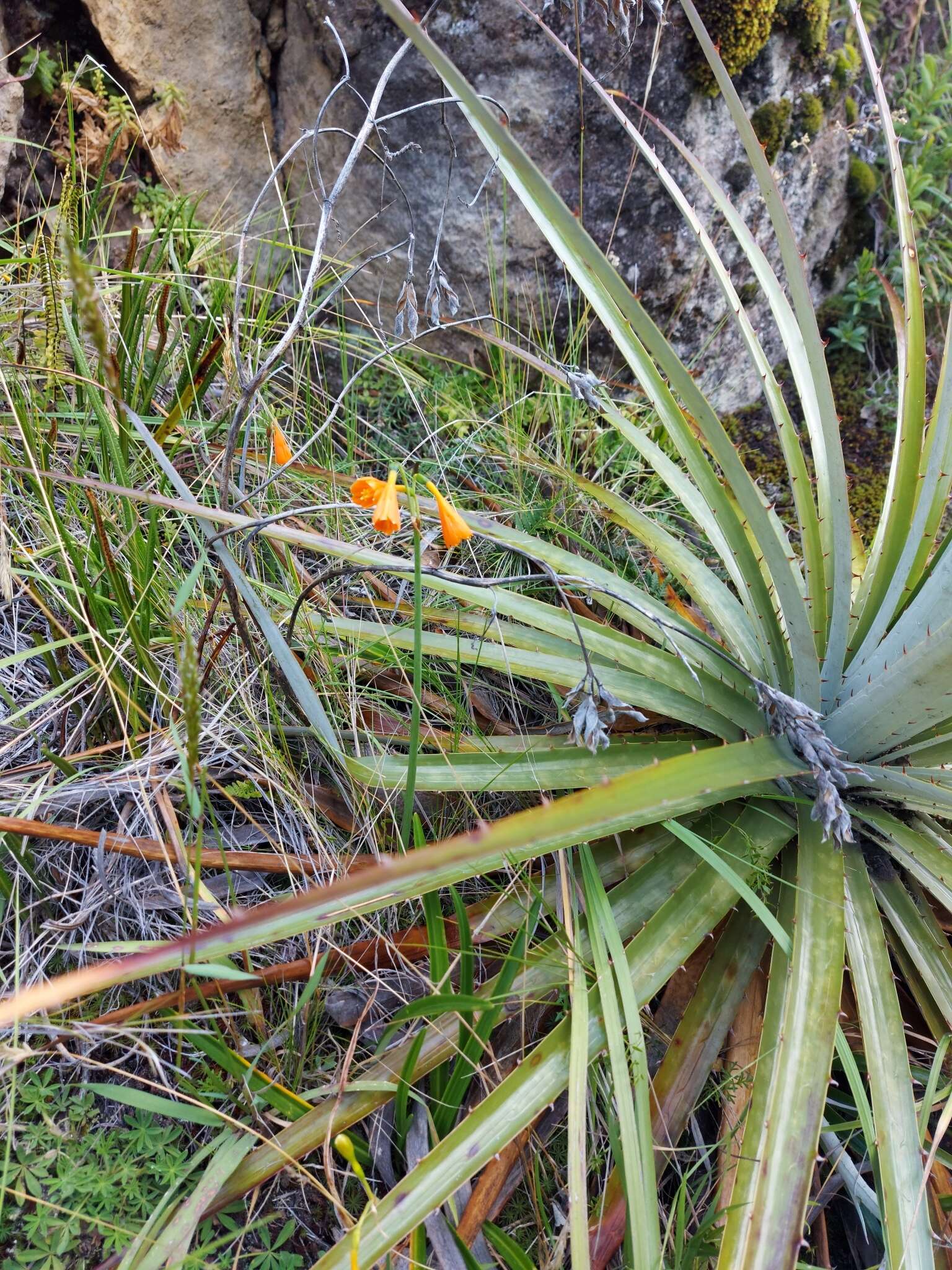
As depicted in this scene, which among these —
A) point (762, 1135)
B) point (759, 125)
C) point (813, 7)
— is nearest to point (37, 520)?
point (762, 1135)

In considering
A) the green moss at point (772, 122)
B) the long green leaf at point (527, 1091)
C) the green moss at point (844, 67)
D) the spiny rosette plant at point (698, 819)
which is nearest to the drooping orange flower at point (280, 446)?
the spiny rosette plant at point (698, 819)

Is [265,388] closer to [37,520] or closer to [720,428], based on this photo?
[37,520]

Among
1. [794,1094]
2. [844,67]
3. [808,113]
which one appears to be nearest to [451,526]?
[794,1094]

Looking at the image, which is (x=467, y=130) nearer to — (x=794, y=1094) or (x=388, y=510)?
(x=388, y=510)

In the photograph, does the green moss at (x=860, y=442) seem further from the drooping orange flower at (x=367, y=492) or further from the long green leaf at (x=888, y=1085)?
the drooping orange flower at (x=367, y=492)

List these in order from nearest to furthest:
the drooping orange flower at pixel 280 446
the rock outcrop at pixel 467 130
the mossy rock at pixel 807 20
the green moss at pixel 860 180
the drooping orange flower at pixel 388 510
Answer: the drooping orange flower at pixel 388 510 < the drooping orange flower at pixel 280 446 < the rock outcrop at pixel 467 130 < the mossy rock at pixel 807 20 < the green moss at pixel 860 180

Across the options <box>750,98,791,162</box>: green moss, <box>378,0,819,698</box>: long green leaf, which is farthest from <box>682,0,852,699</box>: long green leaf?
<box>750,98,791,162</box>: green moss
